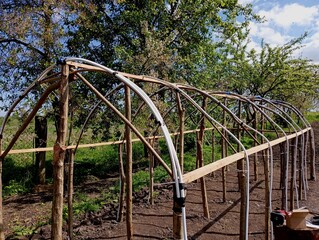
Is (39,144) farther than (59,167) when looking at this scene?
Yes

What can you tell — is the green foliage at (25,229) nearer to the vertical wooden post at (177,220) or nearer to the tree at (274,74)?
the vertical wooden post at (177,220)

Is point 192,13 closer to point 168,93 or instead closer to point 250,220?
point 168,93

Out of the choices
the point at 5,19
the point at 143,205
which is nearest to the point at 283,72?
the point at 143,205

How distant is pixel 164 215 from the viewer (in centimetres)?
589

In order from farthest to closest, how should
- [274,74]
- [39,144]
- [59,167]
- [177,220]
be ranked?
[274,74]
[39,144]
[59,167]
[177,220]

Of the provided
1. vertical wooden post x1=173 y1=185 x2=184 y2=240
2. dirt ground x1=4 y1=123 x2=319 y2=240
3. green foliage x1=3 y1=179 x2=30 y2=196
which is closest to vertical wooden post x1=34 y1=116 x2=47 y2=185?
green foliage x1=3 y1=179 x2=30 y2=196

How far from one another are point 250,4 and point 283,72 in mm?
3524

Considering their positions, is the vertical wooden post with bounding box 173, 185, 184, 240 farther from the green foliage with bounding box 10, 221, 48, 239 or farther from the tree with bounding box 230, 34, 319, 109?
the tree with bounding box 230, 34, 319, 109

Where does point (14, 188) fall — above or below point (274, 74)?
→ below

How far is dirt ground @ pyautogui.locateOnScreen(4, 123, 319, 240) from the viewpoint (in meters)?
5.05

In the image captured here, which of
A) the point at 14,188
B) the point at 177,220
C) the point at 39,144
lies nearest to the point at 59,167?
the point at 177,220

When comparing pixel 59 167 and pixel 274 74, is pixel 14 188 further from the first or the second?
pixel 274 74

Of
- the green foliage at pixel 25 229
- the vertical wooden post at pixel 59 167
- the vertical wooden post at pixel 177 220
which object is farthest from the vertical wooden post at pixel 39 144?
the vertical wooden post at pixel 177 220

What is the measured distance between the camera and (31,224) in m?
5.91
